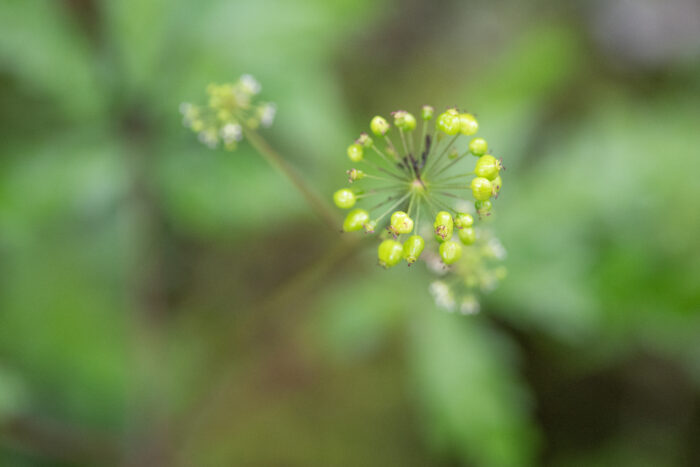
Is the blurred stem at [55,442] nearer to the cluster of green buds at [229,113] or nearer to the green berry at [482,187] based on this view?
the cluster of green buds at [229,113]

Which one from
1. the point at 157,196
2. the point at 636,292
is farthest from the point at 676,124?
the point at 157,196

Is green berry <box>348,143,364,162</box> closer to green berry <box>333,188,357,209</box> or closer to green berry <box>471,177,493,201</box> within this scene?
green berry <box>333,188,357,209</box>

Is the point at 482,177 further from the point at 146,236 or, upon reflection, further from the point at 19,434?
the point at 19,434

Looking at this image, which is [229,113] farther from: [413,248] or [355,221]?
[413,248]

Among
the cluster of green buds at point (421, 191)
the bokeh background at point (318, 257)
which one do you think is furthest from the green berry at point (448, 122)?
the bokeh background at point (318, 257)

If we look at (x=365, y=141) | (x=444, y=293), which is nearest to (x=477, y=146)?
(x=365, y=141)
